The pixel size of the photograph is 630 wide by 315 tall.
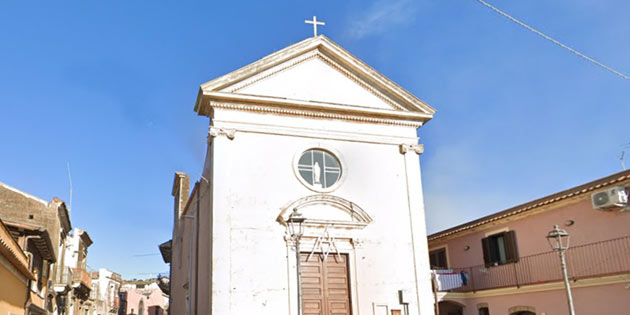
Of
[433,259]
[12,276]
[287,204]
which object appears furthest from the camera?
Answer: [433,259]

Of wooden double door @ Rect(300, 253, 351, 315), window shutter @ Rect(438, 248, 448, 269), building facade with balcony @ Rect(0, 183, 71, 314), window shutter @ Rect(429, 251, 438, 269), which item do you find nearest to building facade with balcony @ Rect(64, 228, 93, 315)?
building facade with balcony @ Rect(0, 183, 71, 314)

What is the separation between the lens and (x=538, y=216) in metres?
19.1

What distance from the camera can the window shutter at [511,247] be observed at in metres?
20.0

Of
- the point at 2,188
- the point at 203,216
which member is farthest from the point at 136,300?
the point at 203,216

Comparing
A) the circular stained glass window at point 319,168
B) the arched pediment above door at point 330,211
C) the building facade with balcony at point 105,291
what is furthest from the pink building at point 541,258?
the building facade with balcony at point 105,291

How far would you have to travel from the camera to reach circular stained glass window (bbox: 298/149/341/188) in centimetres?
1633

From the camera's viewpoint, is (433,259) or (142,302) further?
(142,302)

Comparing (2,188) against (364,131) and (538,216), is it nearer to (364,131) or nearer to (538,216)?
(364,131)

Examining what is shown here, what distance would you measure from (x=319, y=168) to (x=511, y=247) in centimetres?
833

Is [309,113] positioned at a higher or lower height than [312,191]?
higher

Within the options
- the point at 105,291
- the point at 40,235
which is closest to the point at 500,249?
the point at 40,235

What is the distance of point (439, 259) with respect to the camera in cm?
2445

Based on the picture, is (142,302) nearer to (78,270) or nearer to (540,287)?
(78,270)

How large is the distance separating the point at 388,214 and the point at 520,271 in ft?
20.3
